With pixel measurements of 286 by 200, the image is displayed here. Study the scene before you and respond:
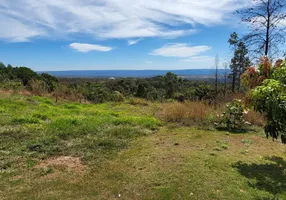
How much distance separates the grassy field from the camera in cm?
281

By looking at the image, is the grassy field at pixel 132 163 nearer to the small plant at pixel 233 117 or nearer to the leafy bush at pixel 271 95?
the small plant at pixel 233 117

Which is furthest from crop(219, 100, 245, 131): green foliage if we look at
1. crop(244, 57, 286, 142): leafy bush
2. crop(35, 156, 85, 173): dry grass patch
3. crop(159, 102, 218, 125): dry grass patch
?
crop(35, 156, 85, 173): dry grass patch

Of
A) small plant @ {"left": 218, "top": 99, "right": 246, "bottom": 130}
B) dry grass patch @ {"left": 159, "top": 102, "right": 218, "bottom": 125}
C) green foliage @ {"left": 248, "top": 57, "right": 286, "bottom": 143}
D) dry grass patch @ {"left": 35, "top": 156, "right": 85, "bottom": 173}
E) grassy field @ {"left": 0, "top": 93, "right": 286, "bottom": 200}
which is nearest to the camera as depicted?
green foliage @ {"left": 248, "top": 57, "right": 286, "bottom": 143}

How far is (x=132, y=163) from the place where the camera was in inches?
145

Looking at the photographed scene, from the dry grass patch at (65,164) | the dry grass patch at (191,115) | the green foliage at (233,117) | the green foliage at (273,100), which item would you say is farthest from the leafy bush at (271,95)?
the dry grass patch at (191,115)

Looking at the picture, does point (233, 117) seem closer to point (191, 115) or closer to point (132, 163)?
point (191, 115)

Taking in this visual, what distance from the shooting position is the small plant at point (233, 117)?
653cm

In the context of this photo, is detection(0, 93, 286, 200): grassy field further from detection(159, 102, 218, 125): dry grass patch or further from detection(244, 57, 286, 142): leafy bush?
detection(159, 102, 218, 125): dry grass patch

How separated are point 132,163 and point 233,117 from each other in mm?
4044

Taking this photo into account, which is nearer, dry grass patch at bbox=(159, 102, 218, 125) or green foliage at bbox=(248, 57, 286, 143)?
green foliage at bbox=(248, 57, 286, 143)

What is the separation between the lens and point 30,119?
605 centimetres

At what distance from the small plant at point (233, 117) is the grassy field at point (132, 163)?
723 millimetres

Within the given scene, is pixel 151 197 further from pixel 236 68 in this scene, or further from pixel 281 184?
pixel 236 68

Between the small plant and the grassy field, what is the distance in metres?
0.72
